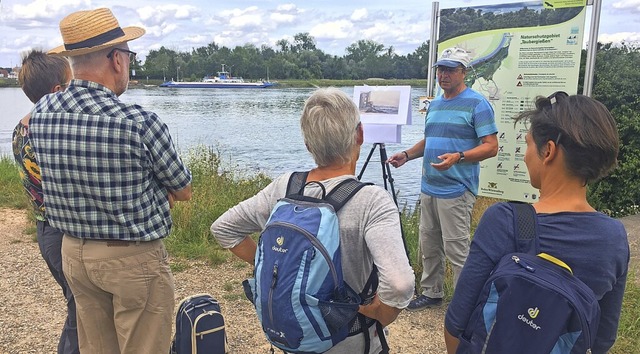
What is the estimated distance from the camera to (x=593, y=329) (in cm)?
134

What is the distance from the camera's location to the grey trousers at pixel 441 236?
11.3 feet

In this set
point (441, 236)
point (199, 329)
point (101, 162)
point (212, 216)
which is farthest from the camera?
point (212, 216)

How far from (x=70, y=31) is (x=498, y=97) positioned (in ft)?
→ 9.13

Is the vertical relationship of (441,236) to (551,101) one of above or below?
below

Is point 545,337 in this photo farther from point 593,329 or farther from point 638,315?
point 638,315

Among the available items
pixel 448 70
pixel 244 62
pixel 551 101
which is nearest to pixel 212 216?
pixel 448 70

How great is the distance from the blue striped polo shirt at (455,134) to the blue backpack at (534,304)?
199 cm

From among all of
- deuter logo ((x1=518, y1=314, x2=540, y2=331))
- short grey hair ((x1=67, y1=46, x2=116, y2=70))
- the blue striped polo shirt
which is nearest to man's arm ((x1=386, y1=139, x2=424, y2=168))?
the blue striped polo shirt

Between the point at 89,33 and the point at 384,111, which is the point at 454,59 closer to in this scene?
the point at 384,111

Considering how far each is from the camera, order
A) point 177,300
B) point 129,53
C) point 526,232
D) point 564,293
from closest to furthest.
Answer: point 564,293, point 526,232, point 129,53, point 177,300

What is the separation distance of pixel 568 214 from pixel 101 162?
5.27ft

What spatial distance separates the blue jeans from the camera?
2.46 m

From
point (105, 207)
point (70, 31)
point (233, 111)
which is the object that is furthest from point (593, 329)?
point (233, 111)

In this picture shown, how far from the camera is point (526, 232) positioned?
1.39 metres
